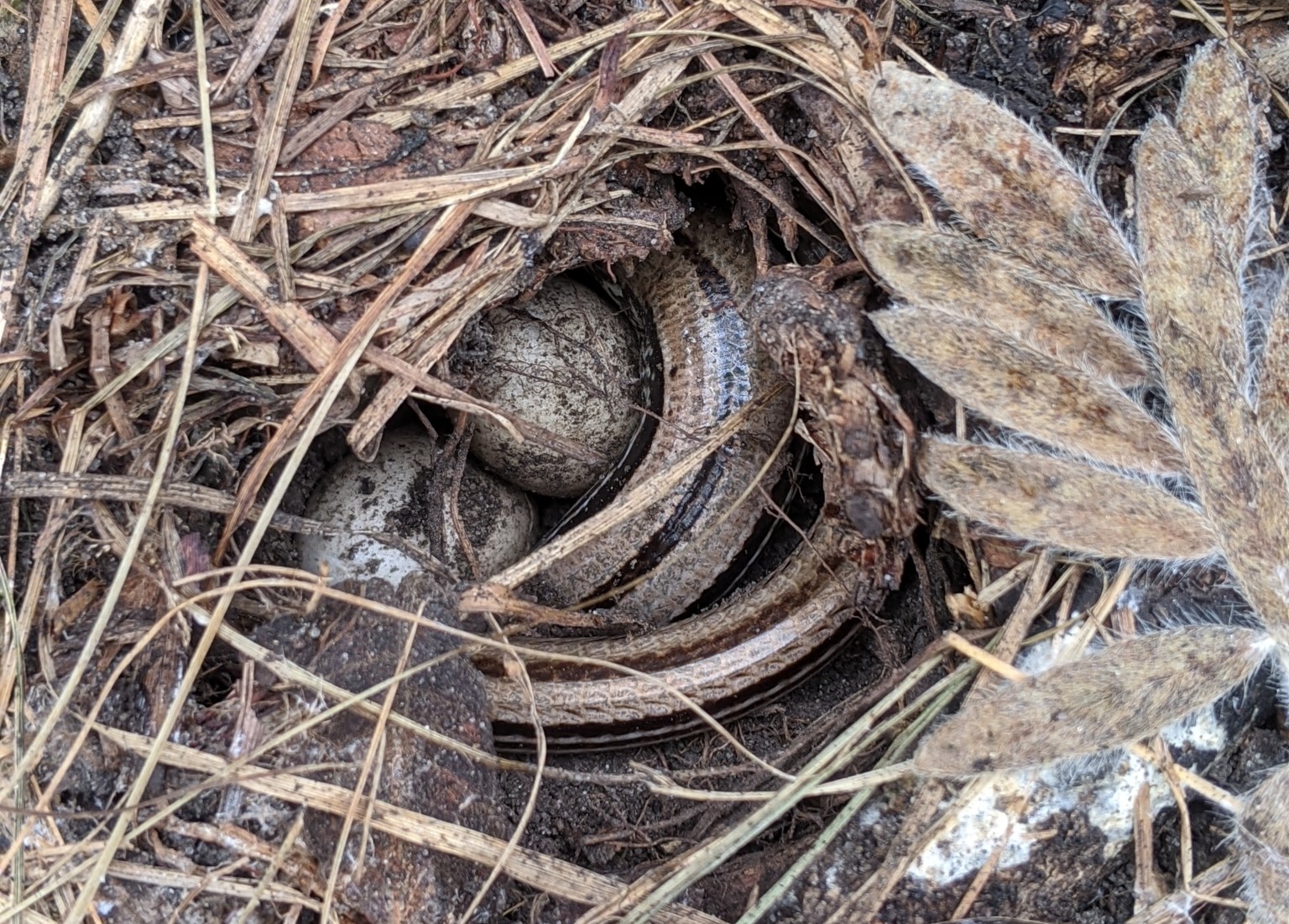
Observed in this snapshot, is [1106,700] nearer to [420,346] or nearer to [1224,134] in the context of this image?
[1224,134]

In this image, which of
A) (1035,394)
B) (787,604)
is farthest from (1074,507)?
(787,604)

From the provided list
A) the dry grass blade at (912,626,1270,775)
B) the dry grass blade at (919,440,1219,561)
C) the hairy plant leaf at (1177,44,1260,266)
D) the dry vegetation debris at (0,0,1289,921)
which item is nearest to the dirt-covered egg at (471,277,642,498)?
the dry vegetation debris at (0,0,1289,921)

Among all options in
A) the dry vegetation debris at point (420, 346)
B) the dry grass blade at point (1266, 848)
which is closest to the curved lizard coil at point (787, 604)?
the dry vegetation debris at point (420, 346)

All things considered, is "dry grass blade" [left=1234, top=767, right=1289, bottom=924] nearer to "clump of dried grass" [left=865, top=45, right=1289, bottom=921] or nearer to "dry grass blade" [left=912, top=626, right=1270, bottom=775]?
"clump of dried grass" [left=865, top=45, right=1289, bottom=921]

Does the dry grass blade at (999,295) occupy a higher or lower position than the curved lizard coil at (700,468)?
higher

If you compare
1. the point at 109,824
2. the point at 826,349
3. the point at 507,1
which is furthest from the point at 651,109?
the point at 109,824

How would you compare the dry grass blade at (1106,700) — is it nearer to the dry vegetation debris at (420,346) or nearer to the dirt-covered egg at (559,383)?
the dry vegetation debris at (420,346)
